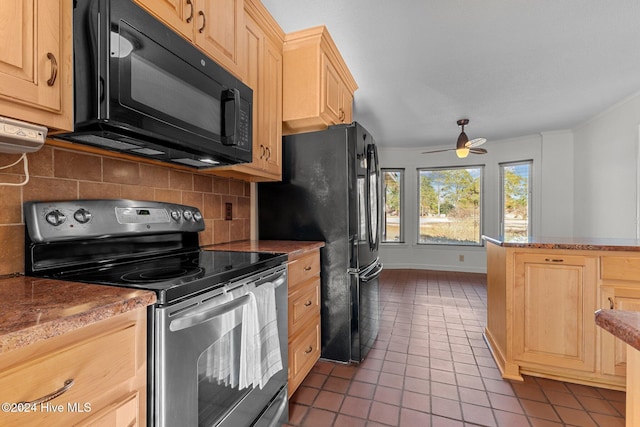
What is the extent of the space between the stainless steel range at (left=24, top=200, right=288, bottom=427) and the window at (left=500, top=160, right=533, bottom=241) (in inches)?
210

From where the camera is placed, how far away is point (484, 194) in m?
5.63

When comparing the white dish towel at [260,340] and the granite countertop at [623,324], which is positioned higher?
the granite countertop at [623,324]

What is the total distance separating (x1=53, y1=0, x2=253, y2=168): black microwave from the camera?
3.10ft

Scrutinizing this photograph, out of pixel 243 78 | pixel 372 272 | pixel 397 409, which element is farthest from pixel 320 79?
pixel 397 409

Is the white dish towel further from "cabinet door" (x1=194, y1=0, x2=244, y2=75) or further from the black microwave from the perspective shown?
"cabinet door" (x1=194, y1=0, x2=244, y2=75)

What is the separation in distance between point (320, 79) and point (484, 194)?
467 centimetres

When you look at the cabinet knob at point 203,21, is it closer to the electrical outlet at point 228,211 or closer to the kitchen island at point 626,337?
the electrical outlet at point 228,211

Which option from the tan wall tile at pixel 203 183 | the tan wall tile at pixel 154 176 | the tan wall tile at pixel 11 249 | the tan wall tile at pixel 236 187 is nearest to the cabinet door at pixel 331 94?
the tan wall tile at pixel 236 187

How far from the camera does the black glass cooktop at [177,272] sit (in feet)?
2.93

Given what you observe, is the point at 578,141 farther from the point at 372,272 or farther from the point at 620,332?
the point at 620,332

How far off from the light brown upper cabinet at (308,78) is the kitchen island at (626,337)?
1873 millimetres

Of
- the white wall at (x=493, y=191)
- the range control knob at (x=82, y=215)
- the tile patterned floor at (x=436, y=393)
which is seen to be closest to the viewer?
the range control knob at (x=82, y=215)

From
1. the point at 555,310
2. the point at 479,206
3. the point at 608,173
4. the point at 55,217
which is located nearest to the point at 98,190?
the point at 55,217

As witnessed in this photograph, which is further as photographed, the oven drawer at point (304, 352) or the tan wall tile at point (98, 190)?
the oven drawer at point (304, 352)
